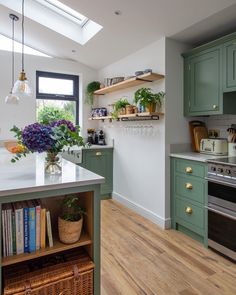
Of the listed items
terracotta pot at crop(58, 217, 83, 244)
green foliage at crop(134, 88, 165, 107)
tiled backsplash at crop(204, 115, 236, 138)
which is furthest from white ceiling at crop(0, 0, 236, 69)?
terracotta pot at crop(58, 217, 83, 244)

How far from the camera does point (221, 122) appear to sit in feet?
9.80

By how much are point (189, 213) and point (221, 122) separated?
48.4 inches

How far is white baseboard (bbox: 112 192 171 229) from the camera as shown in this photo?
2.92m

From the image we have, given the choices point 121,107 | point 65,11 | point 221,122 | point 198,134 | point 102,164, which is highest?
point 65,11

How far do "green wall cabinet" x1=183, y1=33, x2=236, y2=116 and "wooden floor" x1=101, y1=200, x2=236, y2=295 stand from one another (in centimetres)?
152

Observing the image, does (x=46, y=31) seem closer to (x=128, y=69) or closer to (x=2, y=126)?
(x=128, y=69)

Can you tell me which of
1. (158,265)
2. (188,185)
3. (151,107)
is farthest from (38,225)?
(151,107)

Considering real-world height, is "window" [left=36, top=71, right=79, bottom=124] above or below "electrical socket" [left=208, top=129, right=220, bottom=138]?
above

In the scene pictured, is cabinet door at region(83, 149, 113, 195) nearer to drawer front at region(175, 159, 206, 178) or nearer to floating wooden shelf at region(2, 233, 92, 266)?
drawer front at region(175, 159, 206, 178)

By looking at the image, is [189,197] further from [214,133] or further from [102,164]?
[102,164]

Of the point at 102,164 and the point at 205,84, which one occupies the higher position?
the point at 205,84

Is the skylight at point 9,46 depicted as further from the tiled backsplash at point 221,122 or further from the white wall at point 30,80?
the tiled backsplash at point 221,122

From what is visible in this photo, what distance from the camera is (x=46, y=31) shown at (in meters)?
3.55

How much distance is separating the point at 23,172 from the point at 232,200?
1.78 m
